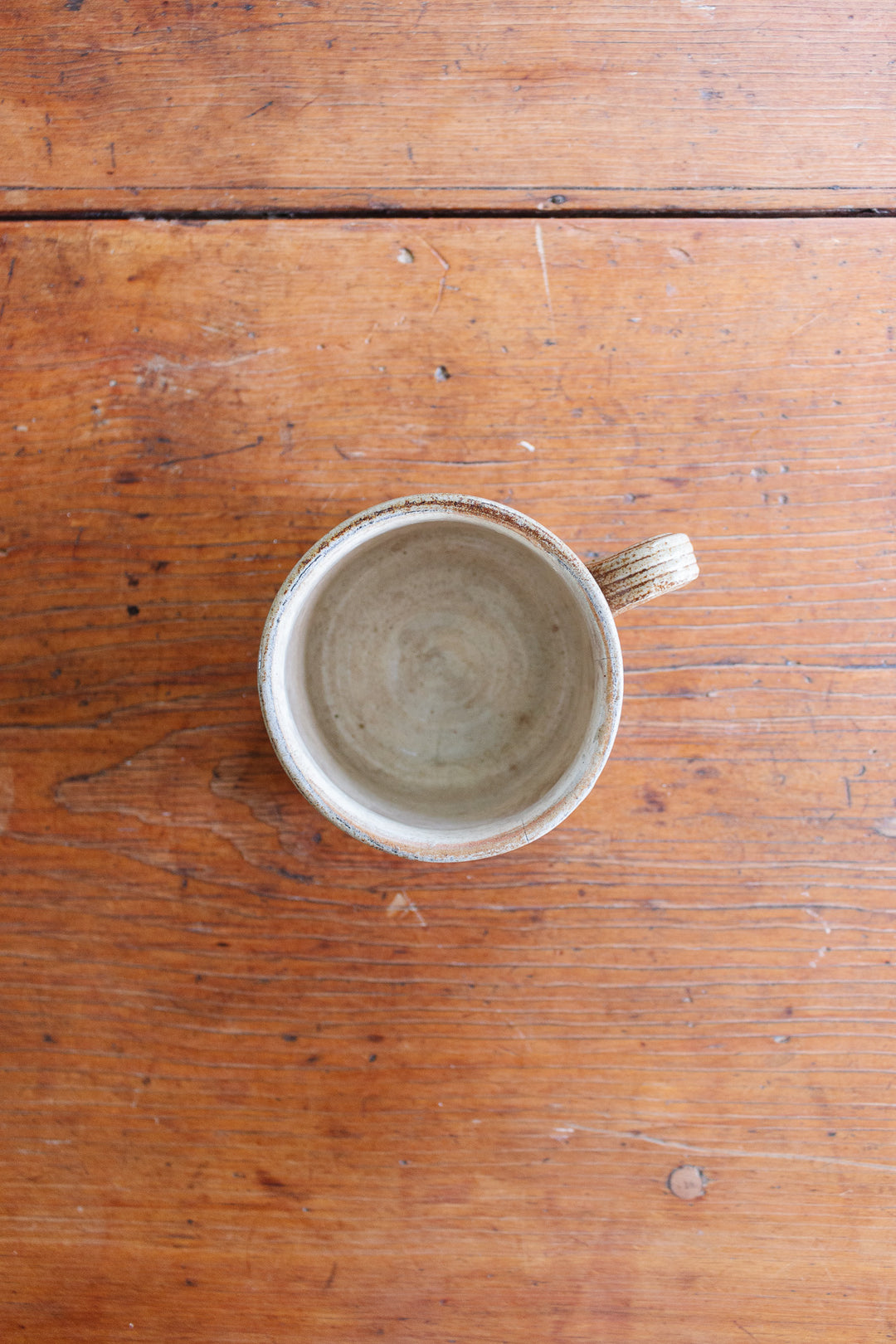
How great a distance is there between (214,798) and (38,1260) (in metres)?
0.38

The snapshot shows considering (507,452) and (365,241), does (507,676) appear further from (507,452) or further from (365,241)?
(365,241)

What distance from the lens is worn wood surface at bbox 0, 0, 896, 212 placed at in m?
0.68

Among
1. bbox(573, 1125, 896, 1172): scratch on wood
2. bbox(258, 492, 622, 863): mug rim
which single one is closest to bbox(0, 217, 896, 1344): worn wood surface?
bbox(573, 1125, 896, 1172): scratch on wood

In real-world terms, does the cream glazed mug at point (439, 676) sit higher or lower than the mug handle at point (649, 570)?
lower

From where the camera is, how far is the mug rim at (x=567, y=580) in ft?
1.69

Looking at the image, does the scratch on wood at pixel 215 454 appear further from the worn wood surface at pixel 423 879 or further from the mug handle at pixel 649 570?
the mug handle at pixel 649 570

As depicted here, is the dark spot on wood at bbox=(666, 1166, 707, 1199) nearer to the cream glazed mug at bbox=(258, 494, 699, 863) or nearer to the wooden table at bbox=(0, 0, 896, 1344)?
the wooden table at bbox=(0, 0, 896, 1344)

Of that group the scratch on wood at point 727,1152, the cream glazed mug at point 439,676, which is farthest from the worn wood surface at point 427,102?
the scratch on wood at point 727,1152

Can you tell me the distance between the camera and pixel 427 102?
26.8 inches

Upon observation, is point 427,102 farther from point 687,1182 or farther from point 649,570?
point 687,1182

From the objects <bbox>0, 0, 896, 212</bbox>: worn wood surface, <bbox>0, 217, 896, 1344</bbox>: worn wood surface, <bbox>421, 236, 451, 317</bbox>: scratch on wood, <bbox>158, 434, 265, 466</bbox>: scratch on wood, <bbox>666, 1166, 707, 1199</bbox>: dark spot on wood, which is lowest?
<bbox>666, 1166, 707, 1199</bbox>: dark spot on wood

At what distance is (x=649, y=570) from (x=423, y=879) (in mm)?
305

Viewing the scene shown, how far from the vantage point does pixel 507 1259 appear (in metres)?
0.68

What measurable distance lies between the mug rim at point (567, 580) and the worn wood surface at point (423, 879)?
5.7 inches
